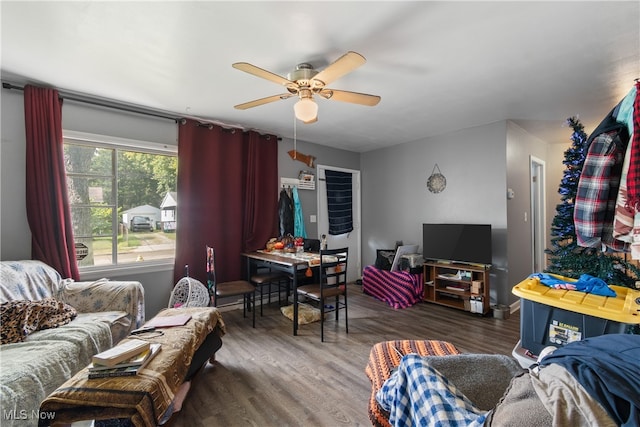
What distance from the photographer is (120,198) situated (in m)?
3.12

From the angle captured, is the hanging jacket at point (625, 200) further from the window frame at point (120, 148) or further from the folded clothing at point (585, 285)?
the window frame at point (120, 148)

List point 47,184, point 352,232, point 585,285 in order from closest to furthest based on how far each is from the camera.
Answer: point 585,285 → point 47,184 → point 352,232

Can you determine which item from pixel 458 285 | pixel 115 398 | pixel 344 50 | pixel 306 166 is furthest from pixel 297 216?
pixel 115 398

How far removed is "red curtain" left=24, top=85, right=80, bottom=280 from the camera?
2.49 metres

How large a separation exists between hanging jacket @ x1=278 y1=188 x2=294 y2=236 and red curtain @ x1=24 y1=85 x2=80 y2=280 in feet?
7.76

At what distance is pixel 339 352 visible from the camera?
2.57 metres

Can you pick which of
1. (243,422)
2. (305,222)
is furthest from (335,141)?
(243,422)

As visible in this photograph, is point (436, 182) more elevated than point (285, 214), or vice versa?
point (436, 182)

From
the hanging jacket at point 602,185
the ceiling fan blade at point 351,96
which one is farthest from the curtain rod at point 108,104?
the hanging jacket at point 602,185

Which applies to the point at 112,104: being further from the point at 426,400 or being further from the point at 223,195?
the point at 426,400

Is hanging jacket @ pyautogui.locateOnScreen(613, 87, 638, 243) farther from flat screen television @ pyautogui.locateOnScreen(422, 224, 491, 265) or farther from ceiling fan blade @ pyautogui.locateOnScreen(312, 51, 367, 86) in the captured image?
flat screen television @ pyautogui.locateOnScreen(422, 224, 491, 265)

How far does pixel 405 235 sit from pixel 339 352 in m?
2.62

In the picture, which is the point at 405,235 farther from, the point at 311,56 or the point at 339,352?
the point at 311,56

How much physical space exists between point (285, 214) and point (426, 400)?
136 inches
